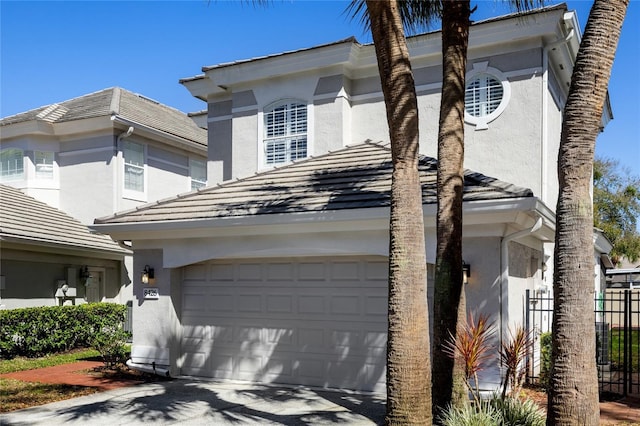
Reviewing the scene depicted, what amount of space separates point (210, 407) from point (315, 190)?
4.14 m

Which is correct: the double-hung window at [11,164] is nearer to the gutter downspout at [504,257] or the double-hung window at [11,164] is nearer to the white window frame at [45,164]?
the white window frame at [45,164]

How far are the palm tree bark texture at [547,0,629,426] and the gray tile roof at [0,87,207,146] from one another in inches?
646

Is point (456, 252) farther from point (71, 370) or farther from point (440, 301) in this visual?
point (71, 370)

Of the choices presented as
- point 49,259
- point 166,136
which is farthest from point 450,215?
point 166,136

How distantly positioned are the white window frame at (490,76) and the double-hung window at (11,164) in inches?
575

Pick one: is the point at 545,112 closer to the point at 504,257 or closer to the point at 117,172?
the point at 504,257

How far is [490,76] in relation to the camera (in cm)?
1423

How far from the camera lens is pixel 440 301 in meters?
7.82

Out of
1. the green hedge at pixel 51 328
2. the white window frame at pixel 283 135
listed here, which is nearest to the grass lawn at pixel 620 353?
the white window frame at pixel 283 135

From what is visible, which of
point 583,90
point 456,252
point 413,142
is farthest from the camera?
point 456,252

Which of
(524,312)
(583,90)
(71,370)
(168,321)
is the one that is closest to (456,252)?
Result: (583,90)

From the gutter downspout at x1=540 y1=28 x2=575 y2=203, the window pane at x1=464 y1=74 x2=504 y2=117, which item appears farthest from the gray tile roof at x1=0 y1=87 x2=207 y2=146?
the gutter downspout at x1=540 y1=28 x2=575 y2=203

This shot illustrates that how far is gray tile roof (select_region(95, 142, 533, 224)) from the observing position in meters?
10.4

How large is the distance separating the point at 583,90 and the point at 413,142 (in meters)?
1.98
